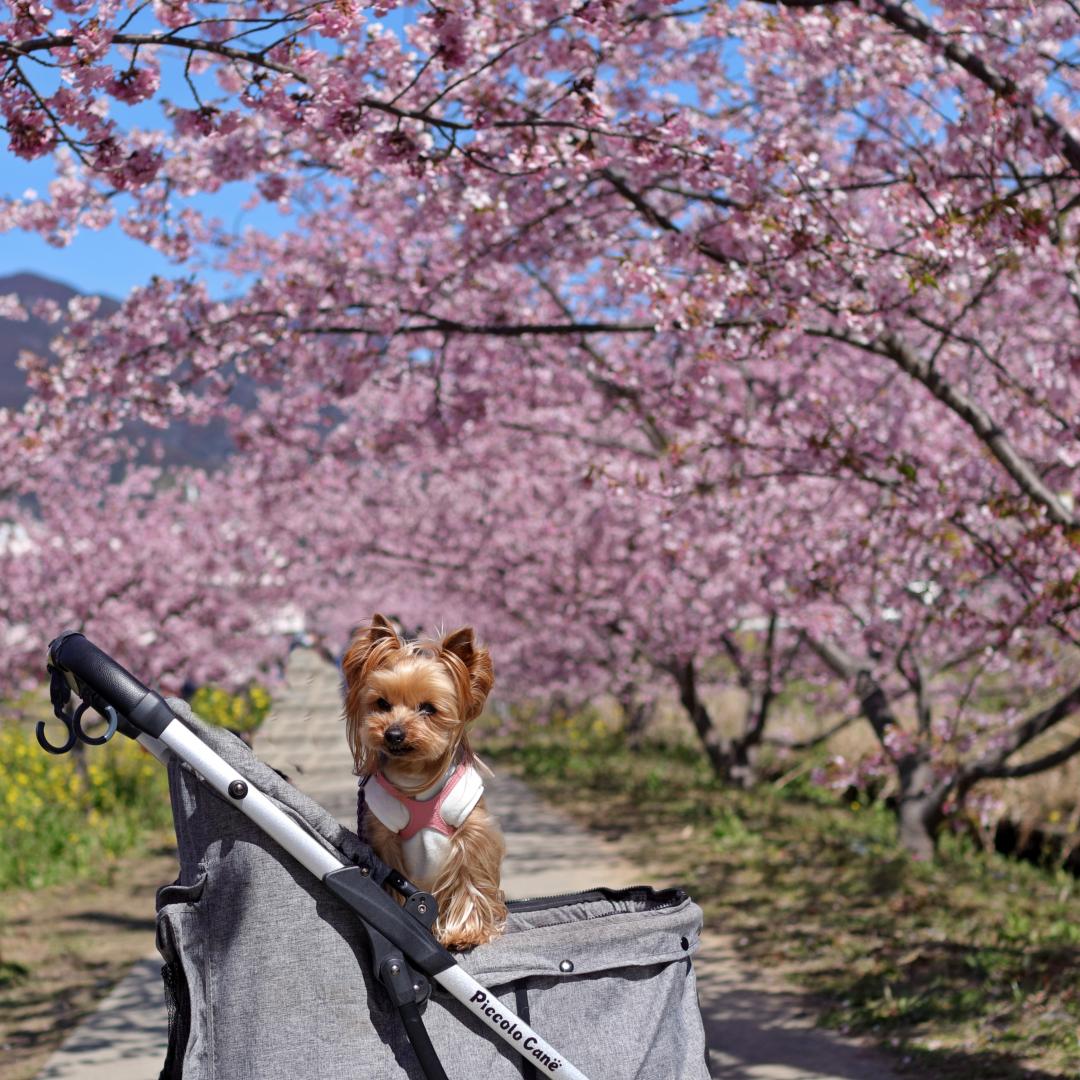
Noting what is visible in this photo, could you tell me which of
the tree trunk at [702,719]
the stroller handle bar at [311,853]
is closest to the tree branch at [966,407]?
the stroller handle bar at [311,853]

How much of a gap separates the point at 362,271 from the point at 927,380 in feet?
11.9

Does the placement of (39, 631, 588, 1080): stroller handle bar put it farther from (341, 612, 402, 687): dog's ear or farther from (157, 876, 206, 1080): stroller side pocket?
(341, 612, 402, 687): dog's ear

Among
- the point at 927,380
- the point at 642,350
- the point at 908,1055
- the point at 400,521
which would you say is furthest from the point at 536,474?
the point at 908,1055

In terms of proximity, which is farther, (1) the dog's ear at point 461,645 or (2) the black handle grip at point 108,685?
(1) the dog's ear at point 461,645

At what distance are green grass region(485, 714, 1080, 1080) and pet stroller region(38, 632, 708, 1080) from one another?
2.60m

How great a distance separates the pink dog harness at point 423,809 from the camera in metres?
2.89

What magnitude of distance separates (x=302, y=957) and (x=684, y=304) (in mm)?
3368

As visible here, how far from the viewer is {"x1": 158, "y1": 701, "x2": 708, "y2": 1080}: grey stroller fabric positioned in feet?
8.55

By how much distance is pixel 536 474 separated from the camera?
1366 cm

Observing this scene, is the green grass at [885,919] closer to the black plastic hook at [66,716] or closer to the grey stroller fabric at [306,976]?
the grey stroller fabric at [306,976]

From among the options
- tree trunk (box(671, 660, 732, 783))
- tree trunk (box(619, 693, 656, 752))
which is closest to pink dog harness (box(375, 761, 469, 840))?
tree trunk (box(671, 660, 732, 783))

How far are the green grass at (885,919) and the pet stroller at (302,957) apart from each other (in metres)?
2.60

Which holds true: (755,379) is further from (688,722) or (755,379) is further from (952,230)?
(688,722)

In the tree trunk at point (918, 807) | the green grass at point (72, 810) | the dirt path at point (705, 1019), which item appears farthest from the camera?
the green grass at point (72, 810)
